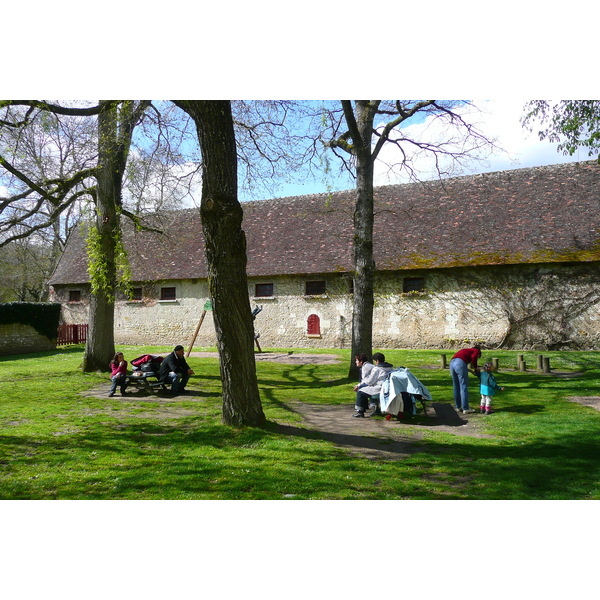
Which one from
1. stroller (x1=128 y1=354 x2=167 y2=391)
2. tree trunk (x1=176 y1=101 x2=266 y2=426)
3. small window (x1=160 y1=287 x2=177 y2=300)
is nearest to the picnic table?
stroller (x1=128 y1=354 x2=167 y2=391)

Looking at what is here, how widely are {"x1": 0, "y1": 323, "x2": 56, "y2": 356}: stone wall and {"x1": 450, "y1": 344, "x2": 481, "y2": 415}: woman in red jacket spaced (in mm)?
19969

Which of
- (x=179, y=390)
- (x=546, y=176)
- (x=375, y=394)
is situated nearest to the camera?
(x=375, y=394)

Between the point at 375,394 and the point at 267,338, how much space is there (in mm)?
13982

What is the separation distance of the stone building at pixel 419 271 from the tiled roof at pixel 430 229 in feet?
0.22

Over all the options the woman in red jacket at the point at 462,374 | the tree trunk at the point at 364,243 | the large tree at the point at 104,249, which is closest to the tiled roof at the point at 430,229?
the large tree at the point at 104,249

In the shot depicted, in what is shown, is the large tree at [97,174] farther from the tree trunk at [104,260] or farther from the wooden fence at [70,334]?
the wooden fence at [70,334]

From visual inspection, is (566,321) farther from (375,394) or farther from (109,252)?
(109,252)

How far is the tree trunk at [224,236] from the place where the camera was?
286 inches

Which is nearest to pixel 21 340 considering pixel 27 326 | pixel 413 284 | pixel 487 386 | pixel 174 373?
pixel 27 326

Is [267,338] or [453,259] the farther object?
[267,338]

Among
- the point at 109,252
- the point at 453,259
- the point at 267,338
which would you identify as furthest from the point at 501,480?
the point at 267,338

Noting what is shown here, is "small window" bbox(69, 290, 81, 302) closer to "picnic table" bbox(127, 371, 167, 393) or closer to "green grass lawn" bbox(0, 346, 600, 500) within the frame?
"green grass lawn" bbox(0, 346, 600, 500)

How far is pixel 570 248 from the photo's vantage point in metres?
18.1

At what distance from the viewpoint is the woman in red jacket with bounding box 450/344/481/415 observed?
29.9 feet
